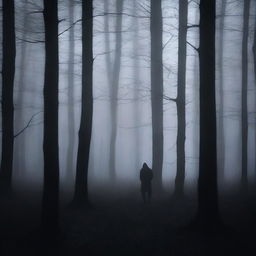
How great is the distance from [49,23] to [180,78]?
7.61 m

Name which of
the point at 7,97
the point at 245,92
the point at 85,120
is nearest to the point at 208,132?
the point at 85,120

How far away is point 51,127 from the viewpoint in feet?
28.6

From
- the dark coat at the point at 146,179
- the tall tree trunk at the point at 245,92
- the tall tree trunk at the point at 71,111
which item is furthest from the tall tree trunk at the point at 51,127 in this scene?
the tall tree trunk at the point at 71,111

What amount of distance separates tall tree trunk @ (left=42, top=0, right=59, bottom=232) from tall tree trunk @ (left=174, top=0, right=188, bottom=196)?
6.79m

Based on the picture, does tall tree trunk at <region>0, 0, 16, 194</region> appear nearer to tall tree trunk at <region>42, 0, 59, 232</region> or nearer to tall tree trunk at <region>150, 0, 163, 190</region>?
tall tree trunk at <region>42, 0, 59, 232</region>

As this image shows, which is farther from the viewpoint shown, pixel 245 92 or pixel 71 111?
pixel 71 111

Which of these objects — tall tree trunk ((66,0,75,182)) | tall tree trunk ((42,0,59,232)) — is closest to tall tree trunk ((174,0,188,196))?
tall tree trunk ((42,0,59,232))

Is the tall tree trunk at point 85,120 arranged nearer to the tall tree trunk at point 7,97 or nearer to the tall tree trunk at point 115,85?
the tall tree trunk at point 7,97

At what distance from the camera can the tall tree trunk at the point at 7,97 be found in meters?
14.4

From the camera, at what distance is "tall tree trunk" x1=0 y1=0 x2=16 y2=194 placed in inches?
567

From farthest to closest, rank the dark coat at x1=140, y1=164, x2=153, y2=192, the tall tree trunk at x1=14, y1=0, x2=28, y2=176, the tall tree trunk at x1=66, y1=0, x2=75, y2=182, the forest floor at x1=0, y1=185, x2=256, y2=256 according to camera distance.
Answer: the tall tree trunk at x1=14, y1=0, x2=28, y2=176
the tall tree trunk at x1=66, y1=0, x2=75, y2=182
the dark coat at x1=140, y1=164, x2=153, y2=192
the forest floor at x1=0, y1=185, x2=256, y2=256

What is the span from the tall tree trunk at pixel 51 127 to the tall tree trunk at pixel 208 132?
3703 mm

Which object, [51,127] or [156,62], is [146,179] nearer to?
[51,127]

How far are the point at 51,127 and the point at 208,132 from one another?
13.0ft
